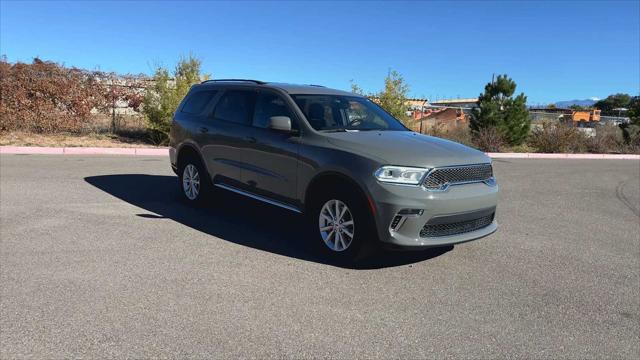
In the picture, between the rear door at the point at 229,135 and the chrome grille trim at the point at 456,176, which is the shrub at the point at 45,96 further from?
the chrome grille trim at the point at 456,176

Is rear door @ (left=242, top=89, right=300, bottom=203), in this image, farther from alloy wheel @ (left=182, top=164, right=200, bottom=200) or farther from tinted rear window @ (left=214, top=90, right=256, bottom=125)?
alloy wheel @ (left=182, top=164, right=200, bottom=200)

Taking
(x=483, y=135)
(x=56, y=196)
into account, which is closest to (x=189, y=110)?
(x=56, y=196)

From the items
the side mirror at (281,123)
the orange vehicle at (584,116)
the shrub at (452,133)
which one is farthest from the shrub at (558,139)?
the side mirror at (281,123)

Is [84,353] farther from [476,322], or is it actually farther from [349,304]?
[476,322]

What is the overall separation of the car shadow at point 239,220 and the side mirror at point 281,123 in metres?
0.93

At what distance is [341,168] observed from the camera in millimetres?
4781

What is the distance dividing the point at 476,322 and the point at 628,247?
3.62m

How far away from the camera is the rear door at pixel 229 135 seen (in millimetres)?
6160

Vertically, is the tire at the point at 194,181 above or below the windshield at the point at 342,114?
below

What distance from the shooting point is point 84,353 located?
3.05m

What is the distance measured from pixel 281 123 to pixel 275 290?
1.90 metres

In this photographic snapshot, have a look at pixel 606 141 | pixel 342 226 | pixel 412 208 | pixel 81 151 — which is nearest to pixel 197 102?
pixel 342 226

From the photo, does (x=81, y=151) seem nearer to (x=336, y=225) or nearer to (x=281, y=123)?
(x=281, y=123)

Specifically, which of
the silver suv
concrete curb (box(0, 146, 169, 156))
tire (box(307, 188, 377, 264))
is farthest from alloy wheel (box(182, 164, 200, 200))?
concrete curb (box(0, 146, 169, 156))
